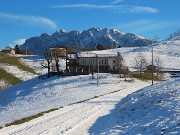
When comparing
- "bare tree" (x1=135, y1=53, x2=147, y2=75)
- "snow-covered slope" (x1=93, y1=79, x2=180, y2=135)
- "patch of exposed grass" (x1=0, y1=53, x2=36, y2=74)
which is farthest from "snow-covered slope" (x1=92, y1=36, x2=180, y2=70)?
"snow-covered slope" (x1=93, y1=79, x2=180, y2=135)

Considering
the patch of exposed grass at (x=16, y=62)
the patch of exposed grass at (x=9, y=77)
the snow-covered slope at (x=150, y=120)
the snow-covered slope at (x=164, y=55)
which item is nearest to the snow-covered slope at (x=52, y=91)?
the snow-covered slope at (x=150, y=120)

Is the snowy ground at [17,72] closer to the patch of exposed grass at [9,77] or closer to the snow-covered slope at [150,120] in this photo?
the patch of exposed grass at [9,77]

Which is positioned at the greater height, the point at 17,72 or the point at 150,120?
the point at 17,72

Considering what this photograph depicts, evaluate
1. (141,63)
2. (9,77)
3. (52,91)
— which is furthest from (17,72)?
(52,91)

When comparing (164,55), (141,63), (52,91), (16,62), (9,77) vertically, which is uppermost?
(164,55)

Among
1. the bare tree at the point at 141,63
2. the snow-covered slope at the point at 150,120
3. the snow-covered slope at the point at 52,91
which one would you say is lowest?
the snow-covered slope at the point at 52,91

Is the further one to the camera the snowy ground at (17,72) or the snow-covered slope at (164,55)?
the snow-covered slope at (164,55)

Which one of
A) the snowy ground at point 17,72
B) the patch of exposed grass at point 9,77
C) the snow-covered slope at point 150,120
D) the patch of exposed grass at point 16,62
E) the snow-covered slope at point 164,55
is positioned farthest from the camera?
the patch of exposed grass at point 16,62

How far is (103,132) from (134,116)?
14.9 feet

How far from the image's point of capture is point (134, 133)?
21.9 meters

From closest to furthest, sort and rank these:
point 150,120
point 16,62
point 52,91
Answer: point 150,120, point 52,91, point 16,62

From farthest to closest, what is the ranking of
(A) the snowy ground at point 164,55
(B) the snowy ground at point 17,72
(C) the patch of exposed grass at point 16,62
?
(C) the patch of exposed grass at point 16,62 < (A) the snowy ground at point 164,55 < (B) the snowy ground at point 17,72

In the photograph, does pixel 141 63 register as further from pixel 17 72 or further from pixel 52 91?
pixel 17 72

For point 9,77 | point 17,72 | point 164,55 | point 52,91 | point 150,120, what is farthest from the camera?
point 164,55
